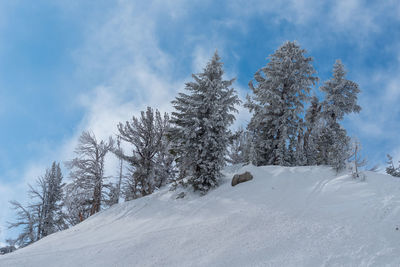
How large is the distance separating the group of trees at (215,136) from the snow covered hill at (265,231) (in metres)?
2.61

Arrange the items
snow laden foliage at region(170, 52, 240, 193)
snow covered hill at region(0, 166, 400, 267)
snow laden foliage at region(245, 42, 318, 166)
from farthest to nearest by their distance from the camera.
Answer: snow laden foliage at region(245, 42, 318, 166)
snow laden foliage at region(170, 52, 240, 193)
snow covered hill at region(0, 166, 400, 267)

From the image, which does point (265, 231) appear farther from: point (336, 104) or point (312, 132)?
point (336, 104)

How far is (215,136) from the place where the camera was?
14477 mm

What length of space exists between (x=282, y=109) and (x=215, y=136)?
21.2ft

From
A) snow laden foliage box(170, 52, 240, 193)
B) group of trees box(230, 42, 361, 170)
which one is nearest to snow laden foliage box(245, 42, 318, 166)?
group of trees box(230, 42, 361, 170)

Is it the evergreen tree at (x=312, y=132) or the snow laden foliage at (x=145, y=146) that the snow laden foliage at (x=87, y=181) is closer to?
the snow laden foliage at (x=145, y=146)

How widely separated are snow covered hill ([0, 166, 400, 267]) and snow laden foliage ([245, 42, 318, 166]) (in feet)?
15.7

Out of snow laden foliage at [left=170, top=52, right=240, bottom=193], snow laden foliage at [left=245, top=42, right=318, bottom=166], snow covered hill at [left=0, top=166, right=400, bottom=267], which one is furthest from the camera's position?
snow laden foliage at [left=245, top=42, right=318, bottom=166]

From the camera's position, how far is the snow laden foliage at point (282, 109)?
17141 mm

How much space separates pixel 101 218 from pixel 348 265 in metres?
13.0

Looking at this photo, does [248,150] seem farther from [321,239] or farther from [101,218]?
[321,239]

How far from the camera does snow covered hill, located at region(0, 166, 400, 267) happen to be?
19.4ft

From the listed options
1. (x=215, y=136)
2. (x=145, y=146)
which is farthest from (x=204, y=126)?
(x=145, y=146)

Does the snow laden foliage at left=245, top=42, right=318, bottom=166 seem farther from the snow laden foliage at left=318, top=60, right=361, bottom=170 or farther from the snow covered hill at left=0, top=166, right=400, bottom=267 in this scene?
the snow covered hill at left=0, top=166, right=400, bottom=267
